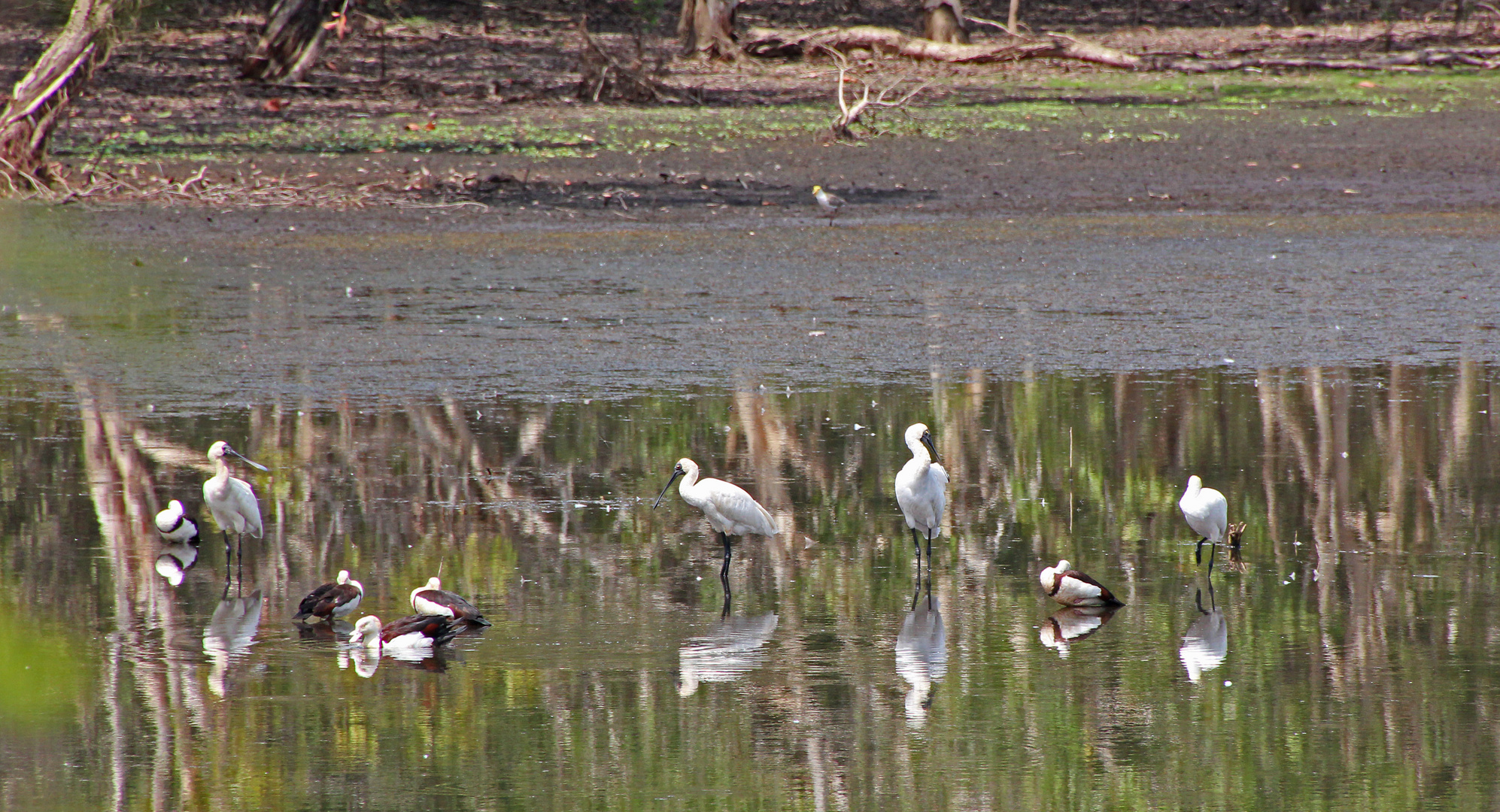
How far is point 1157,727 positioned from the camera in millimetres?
5168

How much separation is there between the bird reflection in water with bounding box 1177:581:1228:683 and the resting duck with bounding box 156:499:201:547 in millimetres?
3855

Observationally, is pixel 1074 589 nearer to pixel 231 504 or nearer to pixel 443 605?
pixel 443 605

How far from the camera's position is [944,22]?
32.0 metres

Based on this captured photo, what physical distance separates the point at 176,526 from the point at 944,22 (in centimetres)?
2631

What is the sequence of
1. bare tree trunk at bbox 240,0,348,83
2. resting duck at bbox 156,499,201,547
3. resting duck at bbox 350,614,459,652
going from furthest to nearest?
bare tree trunk at bbox 240,0,348,83
resting duck at bbox 156,499,201,547
resting duck at bbox 350,614,459,652

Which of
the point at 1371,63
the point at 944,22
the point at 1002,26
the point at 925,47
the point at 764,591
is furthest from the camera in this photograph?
the point at 1002,26

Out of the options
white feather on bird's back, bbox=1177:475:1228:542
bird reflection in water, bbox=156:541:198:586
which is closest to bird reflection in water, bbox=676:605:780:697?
white feather on bird's back, bbox=1177:475:1228:542

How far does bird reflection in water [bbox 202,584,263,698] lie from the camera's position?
18.7 ft

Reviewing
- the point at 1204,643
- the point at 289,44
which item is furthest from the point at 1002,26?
the point at 1204,643

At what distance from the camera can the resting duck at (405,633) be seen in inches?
233

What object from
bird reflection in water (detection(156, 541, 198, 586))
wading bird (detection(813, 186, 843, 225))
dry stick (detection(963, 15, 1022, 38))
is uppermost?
dry stick (detection(963, 15, 1022, 38))

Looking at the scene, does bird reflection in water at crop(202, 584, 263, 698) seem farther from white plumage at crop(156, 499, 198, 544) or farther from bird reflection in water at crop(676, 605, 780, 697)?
bird reflection in water at crop(676, 605, 780, 697)

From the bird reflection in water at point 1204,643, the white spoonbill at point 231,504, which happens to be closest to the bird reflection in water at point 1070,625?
the bird reflection in water at point 1204,643

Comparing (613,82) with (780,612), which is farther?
(613,82)
